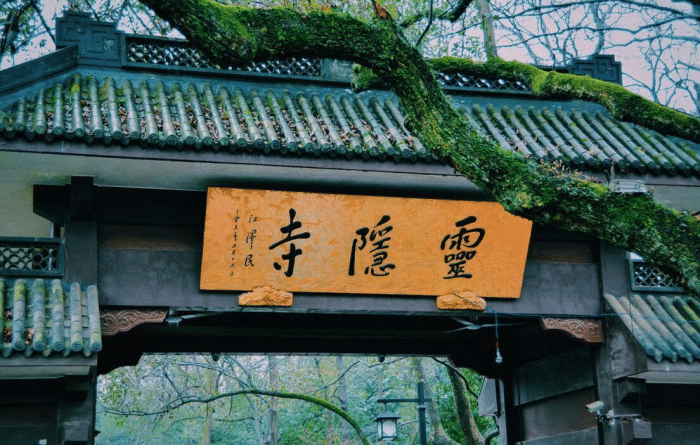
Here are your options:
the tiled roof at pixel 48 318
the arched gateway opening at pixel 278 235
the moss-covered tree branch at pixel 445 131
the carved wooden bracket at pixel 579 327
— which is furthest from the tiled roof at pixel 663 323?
the tiled roof at pixel 48 318

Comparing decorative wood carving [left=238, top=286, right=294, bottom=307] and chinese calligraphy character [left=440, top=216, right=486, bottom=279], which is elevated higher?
chinese calligraphy character [left=440, top=216, right=486, bottom=279]

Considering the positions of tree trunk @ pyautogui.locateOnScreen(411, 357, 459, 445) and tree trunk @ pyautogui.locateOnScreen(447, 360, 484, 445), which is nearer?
tree trunk @ pyautogui.locateOnScreen(447, 360, 484, 445)

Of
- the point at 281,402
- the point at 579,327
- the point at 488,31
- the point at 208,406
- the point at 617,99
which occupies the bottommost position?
the point at 208,406

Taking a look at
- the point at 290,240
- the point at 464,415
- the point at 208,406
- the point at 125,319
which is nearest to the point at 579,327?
the point at 290,240

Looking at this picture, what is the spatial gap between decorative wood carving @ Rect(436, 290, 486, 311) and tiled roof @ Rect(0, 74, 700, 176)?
1536mm

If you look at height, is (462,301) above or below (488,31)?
below

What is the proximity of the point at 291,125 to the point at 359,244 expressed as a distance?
4.44ft

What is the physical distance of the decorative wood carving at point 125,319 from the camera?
821 centimetres

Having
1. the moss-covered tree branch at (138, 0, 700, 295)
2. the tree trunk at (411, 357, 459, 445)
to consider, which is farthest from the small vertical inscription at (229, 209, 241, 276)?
the tree trunk at (411, 357, 459, 445)

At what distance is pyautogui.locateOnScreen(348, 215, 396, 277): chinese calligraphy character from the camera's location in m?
8.70

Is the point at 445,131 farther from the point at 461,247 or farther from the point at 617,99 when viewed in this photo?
the point at 461,247

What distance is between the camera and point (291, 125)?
8.76 m

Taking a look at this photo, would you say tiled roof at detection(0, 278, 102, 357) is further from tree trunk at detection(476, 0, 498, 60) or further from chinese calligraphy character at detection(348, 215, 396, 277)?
tree trunk at detection(476, 0, 498, 60)

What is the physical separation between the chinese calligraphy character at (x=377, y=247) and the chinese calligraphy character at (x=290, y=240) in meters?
0.51
